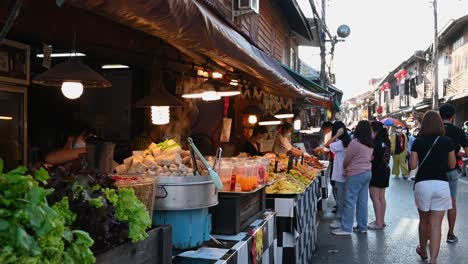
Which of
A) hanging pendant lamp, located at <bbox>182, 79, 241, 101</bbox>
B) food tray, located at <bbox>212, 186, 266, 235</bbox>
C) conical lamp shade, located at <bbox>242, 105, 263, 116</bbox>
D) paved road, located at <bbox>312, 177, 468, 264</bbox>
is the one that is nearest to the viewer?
food tray, located at <bbox>212, 186, 266, 235</bbox>

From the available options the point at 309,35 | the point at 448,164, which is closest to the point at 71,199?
the point at 448,164

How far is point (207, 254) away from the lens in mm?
3260

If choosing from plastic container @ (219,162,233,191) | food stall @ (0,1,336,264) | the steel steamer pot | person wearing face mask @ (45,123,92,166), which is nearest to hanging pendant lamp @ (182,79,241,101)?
food stall @ (0,1,336,264)

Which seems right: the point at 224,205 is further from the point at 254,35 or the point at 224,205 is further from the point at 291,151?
the point at 254,35

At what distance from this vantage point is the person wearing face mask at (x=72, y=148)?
6105 millimetres

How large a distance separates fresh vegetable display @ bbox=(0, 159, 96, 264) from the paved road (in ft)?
19.2

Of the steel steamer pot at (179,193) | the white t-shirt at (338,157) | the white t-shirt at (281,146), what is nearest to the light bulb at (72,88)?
the steel steamer pot at (179,193)

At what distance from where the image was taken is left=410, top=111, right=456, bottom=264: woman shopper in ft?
19.8

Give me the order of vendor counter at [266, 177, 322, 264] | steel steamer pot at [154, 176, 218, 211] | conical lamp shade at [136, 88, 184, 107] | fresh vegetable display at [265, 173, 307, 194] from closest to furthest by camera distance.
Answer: steel steamer pot at [154, 176, 218, 211] → vendor counter at [266, 177, 322, 264] → fresh vegetable display at [265, 173, 307, 194] → conical lamp shade at [136, 88, 184, 107]

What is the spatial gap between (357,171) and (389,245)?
137 cm

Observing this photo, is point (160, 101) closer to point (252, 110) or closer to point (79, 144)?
point (79, 144)

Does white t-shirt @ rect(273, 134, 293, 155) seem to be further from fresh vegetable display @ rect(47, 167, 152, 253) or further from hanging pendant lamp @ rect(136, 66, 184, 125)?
fresh vegetable display @ rect(47, 167, 152, 253)

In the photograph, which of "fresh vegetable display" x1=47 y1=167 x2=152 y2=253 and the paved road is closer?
"fresh vegetable display" x1=47 y1=167 x2=152 y2=253

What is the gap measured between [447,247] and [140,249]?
22.1ft
